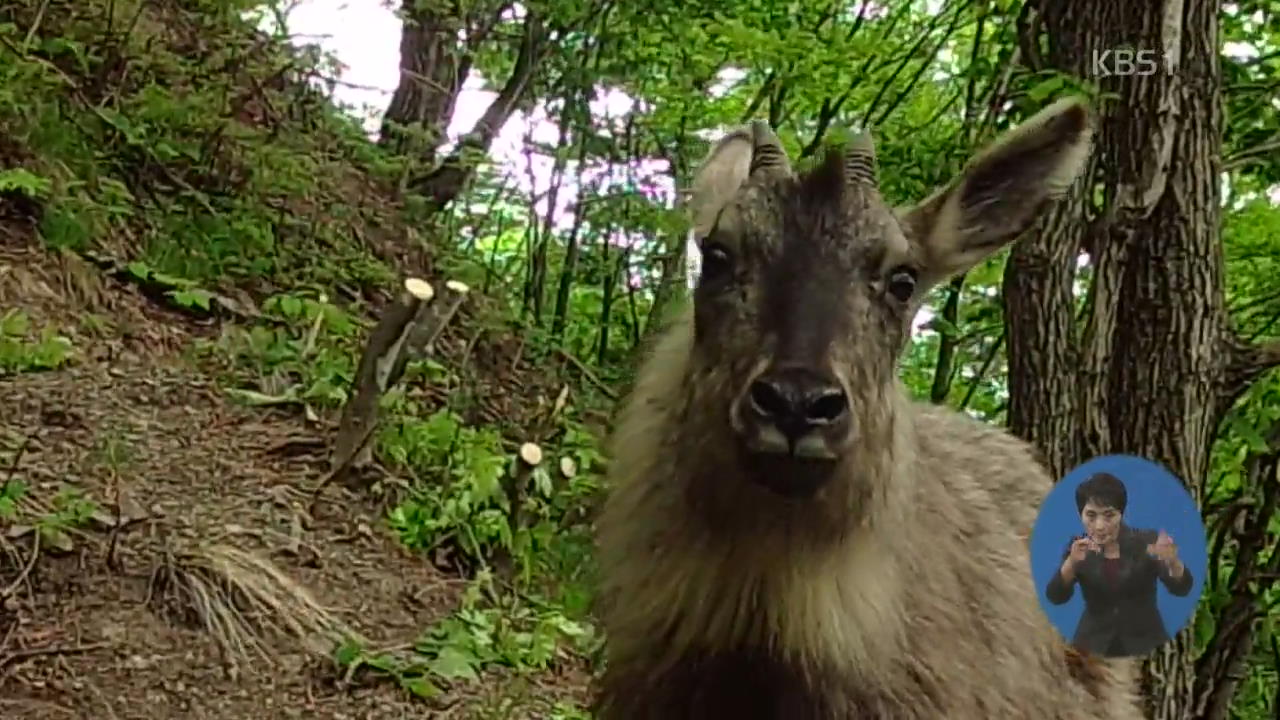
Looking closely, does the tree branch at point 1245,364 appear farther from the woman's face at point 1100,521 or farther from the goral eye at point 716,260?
the goral eye at point 716,260

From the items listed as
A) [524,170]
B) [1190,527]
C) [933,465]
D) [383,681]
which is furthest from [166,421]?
[1190,527]

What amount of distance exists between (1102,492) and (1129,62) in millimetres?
871

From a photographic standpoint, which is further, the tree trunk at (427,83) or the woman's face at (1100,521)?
the tree trunk at (427,83)

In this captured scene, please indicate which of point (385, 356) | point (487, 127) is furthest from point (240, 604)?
point (487, 127)

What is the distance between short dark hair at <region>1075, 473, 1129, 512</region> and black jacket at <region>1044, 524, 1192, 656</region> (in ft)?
0.11

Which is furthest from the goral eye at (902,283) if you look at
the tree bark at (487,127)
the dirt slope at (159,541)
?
the tree bark at (487,127)

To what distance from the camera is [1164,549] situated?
170 cm

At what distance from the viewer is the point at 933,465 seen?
2.23m

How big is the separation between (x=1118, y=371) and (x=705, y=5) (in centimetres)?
254

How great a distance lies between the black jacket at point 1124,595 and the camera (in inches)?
66.5
